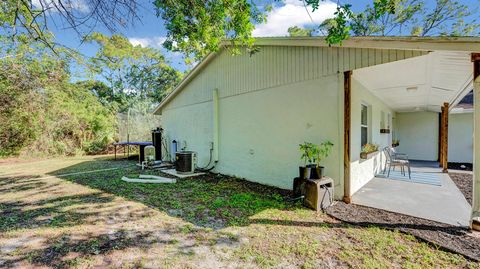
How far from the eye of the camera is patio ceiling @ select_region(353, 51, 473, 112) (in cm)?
367

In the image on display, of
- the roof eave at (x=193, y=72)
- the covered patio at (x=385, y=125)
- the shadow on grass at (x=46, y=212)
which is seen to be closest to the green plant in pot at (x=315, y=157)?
the covered patio at (x=385, y=125)

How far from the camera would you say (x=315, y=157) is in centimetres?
472

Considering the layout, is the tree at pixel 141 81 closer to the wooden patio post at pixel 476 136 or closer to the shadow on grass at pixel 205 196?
the shadow on grass at pixel 205 196

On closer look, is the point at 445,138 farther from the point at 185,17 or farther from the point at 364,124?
the point at 185,17

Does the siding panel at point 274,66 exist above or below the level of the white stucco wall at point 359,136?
above

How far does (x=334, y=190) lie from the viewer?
467 centimetres

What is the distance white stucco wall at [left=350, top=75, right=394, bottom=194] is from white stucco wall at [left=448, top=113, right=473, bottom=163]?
4479 millimetres

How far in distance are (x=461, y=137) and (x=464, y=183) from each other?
515cm

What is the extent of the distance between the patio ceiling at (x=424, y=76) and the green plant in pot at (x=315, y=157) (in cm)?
158

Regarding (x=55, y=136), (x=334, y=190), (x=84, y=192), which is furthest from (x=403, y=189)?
(x=55, y=136)

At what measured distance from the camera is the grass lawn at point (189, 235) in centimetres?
256

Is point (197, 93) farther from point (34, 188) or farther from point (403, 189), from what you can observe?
point (403, 189)

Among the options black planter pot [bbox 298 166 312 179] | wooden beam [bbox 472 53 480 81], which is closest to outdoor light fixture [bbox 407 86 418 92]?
wooden beam [bbox 472 53 480 81]

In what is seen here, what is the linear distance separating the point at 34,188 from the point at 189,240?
18.2 feet
